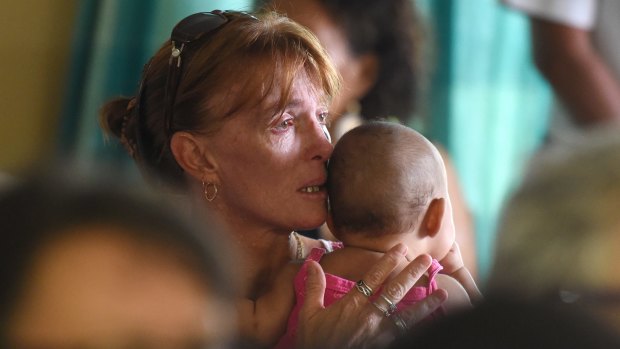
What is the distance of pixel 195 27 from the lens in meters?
1.62

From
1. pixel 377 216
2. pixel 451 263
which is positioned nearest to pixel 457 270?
pixel 451 263

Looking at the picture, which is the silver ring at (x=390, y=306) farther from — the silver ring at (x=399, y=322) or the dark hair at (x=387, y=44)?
the dark hair at (x=387, y=44)

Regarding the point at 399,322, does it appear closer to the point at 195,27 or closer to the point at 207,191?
the point at 207,191

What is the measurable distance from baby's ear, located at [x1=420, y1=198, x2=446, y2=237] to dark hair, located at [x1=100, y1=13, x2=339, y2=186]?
0.87 feet

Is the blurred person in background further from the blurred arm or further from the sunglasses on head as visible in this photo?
the sunglasses on head

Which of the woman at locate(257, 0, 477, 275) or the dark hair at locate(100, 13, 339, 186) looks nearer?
the dark hair at locate(100, 13, 339, 186)

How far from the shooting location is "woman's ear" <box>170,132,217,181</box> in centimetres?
160

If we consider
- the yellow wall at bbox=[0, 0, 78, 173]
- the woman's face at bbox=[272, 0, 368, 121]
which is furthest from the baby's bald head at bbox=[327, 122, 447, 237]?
the yellow wall at bbox=[0, 0, 78, 173]

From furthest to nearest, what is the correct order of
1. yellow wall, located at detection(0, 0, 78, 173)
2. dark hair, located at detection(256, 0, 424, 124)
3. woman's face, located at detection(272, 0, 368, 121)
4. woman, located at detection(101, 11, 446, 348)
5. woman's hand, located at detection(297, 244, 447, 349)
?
yellow wall, located at detection(0, 0, 78, 173), dark hair, located at detection(256, 0, 424, 124), woman's face, located at detection(272, 0, 368, 121), woman, located at detection(101, 11, 446, 348), woman's hand, located at detection(297, 244, 447, 349)

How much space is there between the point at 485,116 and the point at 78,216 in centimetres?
241

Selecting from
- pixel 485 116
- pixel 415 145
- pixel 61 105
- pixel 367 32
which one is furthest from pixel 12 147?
pixel 415 145

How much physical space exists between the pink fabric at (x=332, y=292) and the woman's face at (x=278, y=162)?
116mm

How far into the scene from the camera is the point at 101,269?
0.56 meters

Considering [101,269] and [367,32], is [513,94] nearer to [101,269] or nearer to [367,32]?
[367,32]
